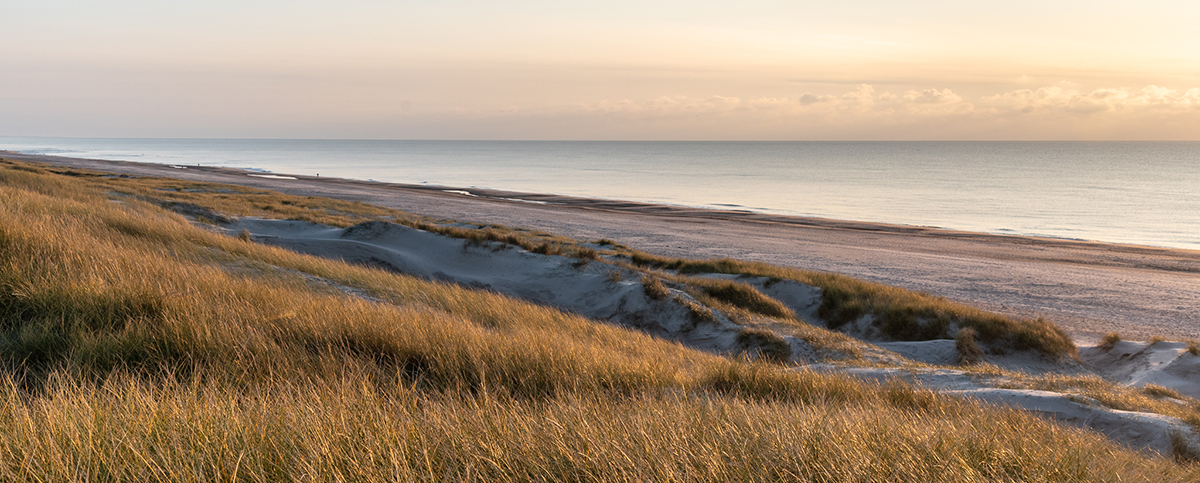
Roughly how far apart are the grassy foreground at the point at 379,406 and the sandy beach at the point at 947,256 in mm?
15770

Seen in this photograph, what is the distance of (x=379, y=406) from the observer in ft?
9.71

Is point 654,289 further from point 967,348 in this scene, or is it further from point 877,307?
point 967,348

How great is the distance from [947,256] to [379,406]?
31717 mm

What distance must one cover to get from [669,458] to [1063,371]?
13.4 metres

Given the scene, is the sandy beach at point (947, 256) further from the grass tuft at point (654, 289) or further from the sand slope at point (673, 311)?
the grass tuft at point (654, 289)

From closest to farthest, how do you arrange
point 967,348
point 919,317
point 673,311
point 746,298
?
point 967,348 < point 673,311 < point 919,317 < point 746,298

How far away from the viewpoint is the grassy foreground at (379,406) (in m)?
2.35

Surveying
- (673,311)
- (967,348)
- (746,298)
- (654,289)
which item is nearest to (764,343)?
(673,311)

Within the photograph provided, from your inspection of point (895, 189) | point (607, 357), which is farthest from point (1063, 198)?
point (607, 357)

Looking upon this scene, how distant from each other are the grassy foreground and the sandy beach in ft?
51.7

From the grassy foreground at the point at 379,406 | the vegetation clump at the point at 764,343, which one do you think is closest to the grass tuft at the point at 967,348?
the vegetation clump at the point at 764,343

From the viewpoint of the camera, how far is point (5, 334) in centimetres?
416

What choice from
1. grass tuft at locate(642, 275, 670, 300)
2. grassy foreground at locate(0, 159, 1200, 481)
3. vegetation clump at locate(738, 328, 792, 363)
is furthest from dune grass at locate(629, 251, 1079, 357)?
grassy foreground at locate(0, 159, 1200, 481)

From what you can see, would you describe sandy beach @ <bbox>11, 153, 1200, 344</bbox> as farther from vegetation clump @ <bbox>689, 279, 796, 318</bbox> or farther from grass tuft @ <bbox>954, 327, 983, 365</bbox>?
vegetation clump @ <bbox>689, 279, 796, 318</bbox>
